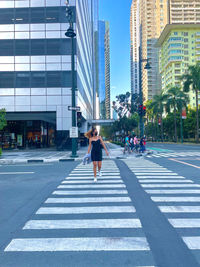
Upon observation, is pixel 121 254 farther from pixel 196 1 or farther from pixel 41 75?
pixel 196 1

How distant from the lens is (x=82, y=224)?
392 cm

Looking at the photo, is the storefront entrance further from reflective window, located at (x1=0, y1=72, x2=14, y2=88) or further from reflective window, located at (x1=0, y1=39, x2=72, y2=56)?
reflective window, located at (x1=0, y1=39, x2=72, y2=56)

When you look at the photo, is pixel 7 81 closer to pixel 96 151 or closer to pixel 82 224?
pixel 96 151

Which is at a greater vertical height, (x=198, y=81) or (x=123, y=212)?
(x=198, y=81)

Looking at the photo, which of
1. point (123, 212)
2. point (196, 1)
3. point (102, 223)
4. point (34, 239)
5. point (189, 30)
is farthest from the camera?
point (196, 1)

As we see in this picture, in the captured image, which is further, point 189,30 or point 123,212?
point 189,30

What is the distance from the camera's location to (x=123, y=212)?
4469mm

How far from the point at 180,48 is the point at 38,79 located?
285ft

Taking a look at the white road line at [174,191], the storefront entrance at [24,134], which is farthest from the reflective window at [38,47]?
the white road line at [174,191]

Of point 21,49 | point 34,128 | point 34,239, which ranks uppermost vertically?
point 21,49

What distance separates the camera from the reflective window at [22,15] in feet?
79.4

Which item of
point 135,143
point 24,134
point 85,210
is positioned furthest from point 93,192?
point 24,134

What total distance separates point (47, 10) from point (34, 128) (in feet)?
48.7

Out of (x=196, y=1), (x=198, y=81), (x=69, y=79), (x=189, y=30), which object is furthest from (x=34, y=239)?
(x=196, y=1)
